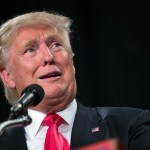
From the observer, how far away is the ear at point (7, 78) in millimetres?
2396

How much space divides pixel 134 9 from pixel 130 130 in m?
1.38

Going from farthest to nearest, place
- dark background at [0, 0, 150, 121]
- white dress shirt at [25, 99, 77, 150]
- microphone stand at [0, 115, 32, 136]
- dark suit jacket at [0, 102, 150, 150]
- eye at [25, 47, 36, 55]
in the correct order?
1. dark background at [0, 0, 150, 121]
2. eye at [25, 47, 36, 55]
3. white dress shirt at [25, 99, 77, 150]
4. dark suit jacket at [0, 102, 150, 150]
5. microphone stand at [0, 115, 32, 136]

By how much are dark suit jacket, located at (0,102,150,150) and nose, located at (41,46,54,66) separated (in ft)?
0.97

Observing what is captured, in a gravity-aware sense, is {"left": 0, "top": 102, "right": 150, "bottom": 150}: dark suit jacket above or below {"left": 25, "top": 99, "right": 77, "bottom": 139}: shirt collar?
below

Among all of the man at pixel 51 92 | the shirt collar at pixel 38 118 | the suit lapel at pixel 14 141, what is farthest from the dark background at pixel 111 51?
the suit lapel at pixel 14 141

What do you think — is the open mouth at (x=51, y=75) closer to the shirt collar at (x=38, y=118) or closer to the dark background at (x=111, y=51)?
the shirt collar at (x=38, y=118)

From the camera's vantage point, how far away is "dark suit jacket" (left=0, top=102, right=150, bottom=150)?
205 cm

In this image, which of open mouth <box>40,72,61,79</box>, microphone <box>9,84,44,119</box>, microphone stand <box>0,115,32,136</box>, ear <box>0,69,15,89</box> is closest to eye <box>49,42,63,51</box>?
open mouth <box>40,72,61,79</box>

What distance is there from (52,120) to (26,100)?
63cm

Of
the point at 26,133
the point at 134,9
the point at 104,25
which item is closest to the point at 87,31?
the point at 104,25

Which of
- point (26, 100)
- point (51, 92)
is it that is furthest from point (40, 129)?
point (26, 100)

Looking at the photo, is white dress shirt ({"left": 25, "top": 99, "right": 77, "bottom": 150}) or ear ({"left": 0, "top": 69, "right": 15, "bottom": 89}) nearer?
white dress shirt ({"left": 25, "top": 99, "right": 77, "bottom": 150})

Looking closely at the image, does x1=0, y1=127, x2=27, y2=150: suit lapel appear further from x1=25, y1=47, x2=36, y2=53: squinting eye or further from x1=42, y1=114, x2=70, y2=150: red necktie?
x1=25, y1=47, x2=36, y2=53: squinting eye

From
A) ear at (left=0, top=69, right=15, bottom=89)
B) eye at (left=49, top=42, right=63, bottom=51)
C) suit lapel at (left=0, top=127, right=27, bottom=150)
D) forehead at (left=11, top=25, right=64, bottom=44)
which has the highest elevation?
forehead at (left=11, top=25, right=64, bottom=44)
